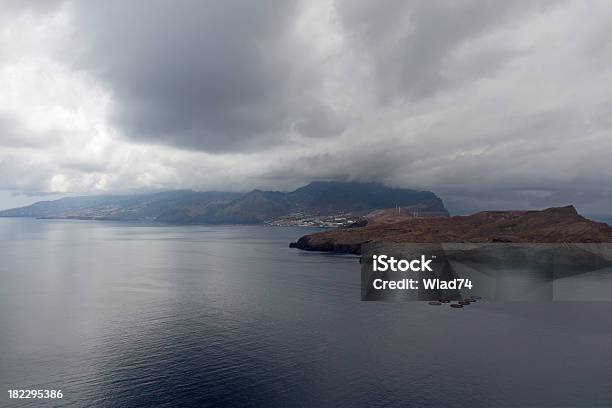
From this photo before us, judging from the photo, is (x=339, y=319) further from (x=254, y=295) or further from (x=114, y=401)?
(x=114, y=401)

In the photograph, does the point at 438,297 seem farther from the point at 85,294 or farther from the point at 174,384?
the point at 85,294

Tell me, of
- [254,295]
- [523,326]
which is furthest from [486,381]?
[254,295]

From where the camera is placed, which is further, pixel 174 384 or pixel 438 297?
pixel 438 297

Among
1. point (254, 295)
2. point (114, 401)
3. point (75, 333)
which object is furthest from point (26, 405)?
point (254, 295)

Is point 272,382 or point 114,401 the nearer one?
point 114,401

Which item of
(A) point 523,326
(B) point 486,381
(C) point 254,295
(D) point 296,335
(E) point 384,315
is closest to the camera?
(B) point 486,381

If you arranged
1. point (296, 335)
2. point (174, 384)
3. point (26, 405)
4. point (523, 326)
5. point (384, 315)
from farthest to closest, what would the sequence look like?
point (384, 315) < point (523, 326) < point (296, 335) < point (174, 384) < point (26, 405)
